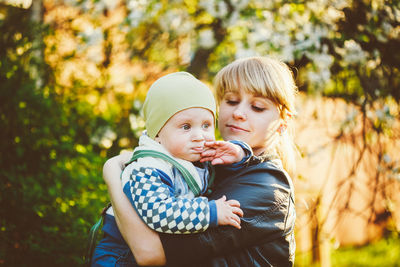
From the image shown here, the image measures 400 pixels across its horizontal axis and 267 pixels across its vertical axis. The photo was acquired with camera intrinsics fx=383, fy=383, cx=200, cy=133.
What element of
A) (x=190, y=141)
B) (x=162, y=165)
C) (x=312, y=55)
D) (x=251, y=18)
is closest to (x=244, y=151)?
(x=190, y=141)

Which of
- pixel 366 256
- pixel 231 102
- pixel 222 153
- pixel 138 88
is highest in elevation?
pixel 138 88

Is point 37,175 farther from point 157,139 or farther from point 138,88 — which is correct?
point 138,88

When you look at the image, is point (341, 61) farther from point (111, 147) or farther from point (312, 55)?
point (111, 147)

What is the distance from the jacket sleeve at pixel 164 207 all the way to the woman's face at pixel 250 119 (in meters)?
0.58

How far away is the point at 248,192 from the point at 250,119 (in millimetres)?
459

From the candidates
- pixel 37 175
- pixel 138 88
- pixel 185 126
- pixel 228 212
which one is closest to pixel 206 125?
pixel 185 126

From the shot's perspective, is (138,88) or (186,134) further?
(138,88)

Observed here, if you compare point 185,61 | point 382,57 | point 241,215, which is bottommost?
point 241,215

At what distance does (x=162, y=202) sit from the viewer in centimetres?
154

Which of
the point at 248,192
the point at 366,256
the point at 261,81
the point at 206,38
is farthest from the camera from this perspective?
the point at 366,256

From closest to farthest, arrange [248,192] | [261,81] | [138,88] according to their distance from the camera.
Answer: [248,192] → [261,81] → [138,88]

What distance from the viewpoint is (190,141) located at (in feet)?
5.85

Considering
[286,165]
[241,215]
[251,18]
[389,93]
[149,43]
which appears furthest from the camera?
[149,43]

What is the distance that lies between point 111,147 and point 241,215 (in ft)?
10.2
